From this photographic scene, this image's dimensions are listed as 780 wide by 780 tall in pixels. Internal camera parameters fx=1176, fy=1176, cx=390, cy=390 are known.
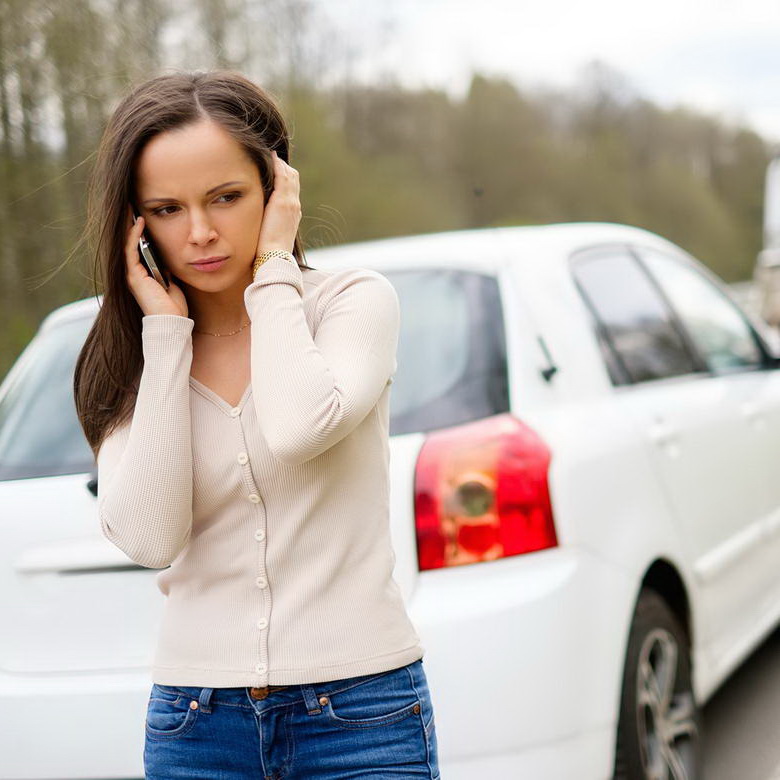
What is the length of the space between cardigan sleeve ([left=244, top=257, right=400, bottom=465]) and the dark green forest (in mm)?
397

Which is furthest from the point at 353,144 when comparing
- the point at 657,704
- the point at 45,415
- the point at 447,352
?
the point at 657,704

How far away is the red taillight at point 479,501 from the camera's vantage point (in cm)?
253

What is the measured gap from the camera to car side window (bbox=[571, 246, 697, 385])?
336cm

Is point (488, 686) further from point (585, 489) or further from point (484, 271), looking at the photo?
point (484, 271)

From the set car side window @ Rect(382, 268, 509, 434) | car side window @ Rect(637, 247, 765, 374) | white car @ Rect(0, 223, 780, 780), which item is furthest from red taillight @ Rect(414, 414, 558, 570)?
car side window @ Rect(637, 247, 765, 374)

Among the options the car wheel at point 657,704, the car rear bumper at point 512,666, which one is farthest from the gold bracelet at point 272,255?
the car wheel at point 657,704

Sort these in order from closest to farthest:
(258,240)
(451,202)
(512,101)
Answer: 1. (258,240)
2. (451,202)
3. (512,101)

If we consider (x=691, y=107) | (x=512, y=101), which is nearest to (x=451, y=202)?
(x=512, y=101)

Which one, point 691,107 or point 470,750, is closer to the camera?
point 470,750

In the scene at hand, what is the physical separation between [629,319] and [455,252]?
2.61 ft

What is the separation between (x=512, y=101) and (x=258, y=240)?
4705cm

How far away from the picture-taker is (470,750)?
2.44m

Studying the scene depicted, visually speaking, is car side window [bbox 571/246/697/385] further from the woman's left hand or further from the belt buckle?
the belt buckle

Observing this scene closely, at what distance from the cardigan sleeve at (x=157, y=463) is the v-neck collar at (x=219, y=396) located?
0.05 metres
